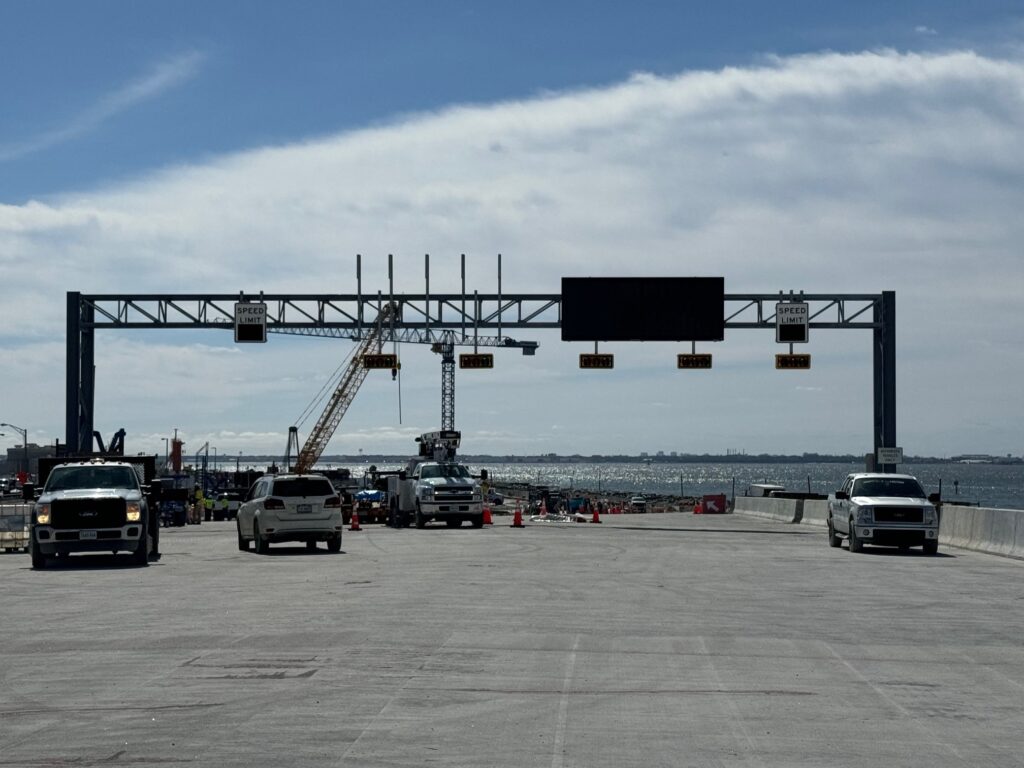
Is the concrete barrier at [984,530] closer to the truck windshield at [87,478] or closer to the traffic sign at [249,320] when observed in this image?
the truck windshield at [87,478]

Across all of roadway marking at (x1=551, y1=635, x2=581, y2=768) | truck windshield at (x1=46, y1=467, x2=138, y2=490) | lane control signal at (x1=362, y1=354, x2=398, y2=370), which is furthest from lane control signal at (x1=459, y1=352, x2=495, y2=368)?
roadway marking at (x1=551, y1=635, x2=581, y2=768)

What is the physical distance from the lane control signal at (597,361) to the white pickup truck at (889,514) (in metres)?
21.8

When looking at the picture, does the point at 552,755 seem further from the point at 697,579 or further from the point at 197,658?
the point at 697,579

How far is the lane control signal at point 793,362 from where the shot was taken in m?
53.8

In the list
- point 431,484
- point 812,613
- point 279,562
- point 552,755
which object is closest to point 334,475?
point 431,484

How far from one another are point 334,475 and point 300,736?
123081 mm

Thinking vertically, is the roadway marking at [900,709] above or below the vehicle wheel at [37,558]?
above

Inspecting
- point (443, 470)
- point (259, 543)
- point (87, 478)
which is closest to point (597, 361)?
point (443, 470)

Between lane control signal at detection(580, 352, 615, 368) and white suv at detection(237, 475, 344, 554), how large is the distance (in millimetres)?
24149

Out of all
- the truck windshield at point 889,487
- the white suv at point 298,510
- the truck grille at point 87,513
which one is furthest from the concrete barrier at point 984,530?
the truck grille at point 87,513

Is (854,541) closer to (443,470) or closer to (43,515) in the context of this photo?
(43,515)

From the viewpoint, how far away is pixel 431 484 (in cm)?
4659

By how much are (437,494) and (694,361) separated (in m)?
13.7

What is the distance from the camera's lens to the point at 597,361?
54.7 meters
